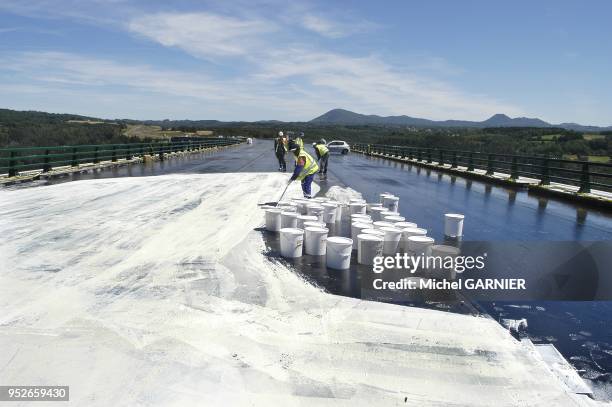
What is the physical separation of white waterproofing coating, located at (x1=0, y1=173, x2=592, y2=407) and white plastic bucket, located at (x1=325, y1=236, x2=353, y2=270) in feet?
2.42

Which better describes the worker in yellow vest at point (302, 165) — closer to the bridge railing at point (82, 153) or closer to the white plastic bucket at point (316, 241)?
the white plastic bucket at point (316, 241)

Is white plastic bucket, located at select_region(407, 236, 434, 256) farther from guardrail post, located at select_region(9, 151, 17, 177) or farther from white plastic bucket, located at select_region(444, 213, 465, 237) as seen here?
guardrail post, located at select_region(9, 151, 17, 177)

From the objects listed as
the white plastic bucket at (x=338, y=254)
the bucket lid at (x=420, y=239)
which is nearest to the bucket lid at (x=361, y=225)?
the bucket lid at (x=420, y=239)

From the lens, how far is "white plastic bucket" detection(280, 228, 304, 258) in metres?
7.52

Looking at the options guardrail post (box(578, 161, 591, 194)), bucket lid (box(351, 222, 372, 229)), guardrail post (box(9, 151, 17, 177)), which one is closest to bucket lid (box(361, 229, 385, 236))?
bucket lid (box(351, 222, 372, 229))

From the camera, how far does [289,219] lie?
29.7 ft

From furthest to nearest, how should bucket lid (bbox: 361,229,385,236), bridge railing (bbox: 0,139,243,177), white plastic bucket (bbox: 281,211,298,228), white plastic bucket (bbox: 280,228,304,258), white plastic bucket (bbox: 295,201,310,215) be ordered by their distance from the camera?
bridge railing (bbox: 0,139,243,177)
white plastic bucket (bbox: 295,201,310,215)
white plastic bucket (bbox: 281,211,298,228)
bucket lid (bbox: 361,229,385,236)
white plastic bucket (bbox: 280,228,304,258)

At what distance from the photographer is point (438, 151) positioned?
32094 millimetres

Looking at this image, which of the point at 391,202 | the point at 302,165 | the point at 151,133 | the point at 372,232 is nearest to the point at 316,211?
the point at 372,232

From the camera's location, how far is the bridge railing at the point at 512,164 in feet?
52.1

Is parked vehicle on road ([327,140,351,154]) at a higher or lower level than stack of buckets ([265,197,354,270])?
higher

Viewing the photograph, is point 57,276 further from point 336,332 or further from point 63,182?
point 63,182

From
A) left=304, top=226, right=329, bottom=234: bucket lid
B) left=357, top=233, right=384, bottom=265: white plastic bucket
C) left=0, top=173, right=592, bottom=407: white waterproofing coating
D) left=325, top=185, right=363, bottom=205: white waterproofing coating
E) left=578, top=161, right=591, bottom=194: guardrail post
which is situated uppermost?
left=578, top=161, right=591, bottom=194: guardrail post

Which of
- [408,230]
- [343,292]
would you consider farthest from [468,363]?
[408,230]
